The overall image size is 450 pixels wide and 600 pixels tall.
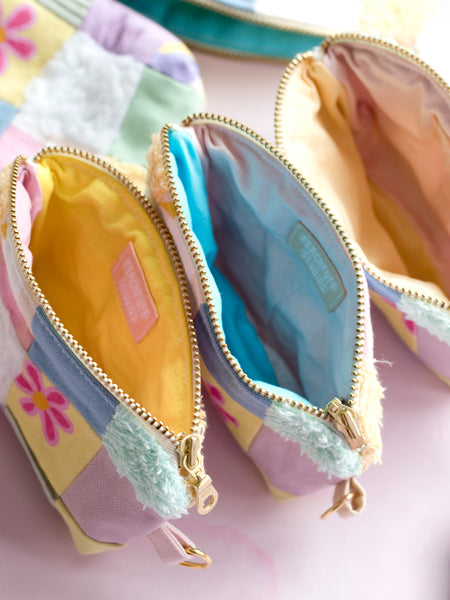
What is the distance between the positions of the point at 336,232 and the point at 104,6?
0.58 m

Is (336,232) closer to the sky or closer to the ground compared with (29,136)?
closer to the sky

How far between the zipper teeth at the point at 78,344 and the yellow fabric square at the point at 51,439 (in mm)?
65

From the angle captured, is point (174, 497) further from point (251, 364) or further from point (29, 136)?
point (29, 136)

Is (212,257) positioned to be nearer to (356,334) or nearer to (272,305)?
(272,305)

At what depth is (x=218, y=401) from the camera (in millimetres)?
859

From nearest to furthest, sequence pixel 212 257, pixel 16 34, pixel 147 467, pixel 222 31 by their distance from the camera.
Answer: pixel 147 467
pixel 212 257
pixel 16 34
pixel 222 31

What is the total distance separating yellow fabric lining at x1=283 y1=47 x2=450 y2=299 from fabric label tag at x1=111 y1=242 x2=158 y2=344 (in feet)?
0.94

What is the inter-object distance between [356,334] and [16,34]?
0.72 m

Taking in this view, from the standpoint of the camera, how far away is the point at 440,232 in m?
1.05

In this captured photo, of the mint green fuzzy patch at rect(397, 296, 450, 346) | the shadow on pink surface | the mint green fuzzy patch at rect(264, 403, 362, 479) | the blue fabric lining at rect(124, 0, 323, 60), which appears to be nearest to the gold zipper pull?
the mint green fuzzy patch at rect(264, 403, 362, 479)

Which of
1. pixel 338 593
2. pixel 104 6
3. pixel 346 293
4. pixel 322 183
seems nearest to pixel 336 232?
pixel 346 293

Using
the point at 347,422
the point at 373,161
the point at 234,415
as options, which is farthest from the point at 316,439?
the point at 373,161

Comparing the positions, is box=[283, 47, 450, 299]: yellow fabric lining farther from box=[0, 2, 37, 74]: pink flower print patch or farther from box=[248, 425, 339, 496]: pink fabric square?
box=[0, 2, 37, 74]: pink flower print patch

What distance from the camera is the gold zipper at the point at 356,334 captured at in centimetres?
72
